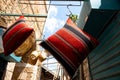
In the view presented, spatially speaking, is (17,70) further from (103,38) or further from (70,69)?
(70,69)

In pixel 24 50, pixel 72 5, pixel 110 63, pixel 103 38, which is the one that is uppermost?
pixel 72 5

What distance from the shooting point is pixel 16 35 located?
266cm

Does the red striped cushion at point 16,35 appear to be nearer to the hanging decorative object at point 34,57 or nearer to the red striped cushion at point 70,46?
the red striped cushion at point 70,46

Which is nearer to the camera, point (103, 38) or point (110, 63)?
point (110, 63)

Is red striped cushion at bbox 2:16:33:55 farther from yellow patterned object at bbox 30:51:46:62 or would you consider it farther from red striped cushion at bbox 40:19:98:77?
yellow patterned object at bbox 30:51:46:62

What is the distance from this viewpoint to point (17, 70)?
7.82 metres

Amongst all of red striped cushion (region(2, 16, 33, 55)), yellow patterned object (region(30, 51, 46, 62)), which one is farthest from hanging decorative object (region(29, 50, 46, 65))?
red striped cushion (region(2, 16, 33, 55))

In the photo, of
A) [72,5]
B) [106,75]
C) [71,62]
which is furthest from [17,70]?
[71,62]

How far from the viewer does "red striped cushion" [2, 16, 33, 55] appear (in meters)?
2.56

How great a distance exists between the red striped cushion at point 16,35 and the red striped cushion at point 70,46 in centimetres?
43

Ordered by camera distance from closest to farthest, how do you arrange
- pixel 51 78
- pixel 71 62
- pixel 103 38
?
pixel 71 62
pixel 103 38
pixel 51 78

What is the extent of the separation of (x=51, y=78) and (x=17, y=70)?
25.4 ft

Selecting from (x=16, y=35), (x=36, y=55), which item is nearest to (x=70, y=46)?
(x=16, y=35)

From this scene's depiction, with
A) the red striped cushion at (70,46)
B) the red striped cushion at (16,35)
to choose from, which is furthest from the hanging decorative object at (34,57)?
the red striped cushion at (70,46)
